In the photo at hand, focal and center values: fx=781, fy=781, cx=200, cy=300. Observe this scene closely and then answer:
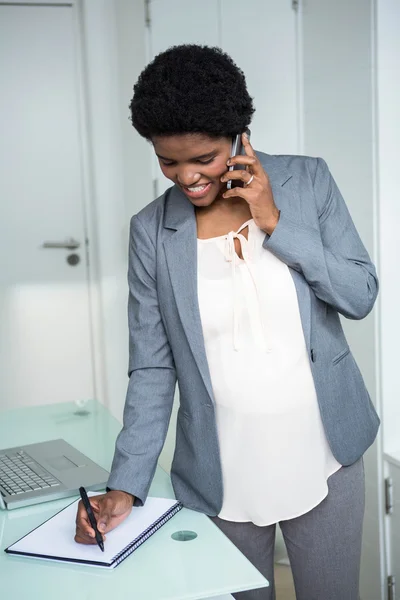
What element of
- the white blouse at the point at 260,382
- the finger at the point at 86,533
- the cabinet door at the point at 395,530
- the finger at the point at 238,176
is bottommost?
the cabinet door at the point at 395,530

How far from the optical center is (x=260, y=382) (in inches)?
57.9

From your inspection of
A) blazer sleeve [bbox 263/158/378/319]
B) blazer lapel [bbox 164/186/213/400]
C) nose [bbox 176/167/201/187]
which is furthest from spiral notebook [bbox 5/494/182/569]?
nose [bbox 176/167/201/187]

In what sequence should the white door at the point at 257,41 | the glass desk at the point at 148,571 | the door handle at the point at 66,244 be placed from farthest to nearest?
the door handle at the point at 66,244
the white door at the point at 257,41
the glass desk at the point at 148,571

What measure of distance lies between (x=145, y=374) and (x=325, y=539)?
19.2 inches

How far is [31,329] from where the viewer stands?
13.1 ft

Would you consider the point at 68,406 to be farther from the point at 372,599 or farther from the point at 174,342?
the point at 372,599

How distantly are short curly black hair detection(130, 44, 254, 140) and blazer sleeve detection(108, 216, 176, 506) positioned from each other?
27 cm

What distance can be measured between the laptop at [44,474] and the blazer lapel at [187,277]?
0.40 metres

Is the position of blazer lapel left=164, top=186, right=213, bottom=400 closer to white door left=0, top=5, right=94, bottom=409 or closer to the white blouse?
the white blouse

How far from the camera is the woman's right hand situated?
135 centimetres

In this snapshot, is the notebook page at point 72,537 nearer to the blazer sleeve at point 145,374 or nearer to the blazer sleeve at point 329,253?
the blazer sleeve at point 145,374

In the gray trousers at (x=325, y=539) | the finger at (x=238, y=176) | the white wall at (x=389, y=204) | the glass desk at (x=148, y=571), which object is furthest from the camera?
the white wall at (x=389, y=204)

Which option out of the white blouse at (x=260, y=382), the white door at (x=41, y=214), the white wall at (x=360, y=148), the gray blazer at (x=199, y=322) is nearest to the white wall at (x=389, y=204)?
the white wall at (x=360, y=148)

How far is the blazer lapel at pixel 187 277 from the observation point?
1.47m
